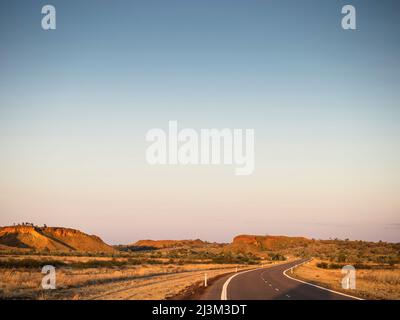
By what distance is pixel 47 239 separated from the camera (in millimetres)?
167625

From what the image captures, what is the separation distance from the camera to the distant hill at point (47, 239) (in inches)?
6275

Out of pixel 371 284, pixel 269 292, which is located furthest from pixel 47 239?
pixel 269 292

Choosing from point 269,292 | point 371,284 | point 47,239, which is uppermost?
point 269,292

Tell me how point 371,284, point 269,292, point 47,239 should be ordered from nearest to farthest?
point 269,292
point 371,284
point 47,239

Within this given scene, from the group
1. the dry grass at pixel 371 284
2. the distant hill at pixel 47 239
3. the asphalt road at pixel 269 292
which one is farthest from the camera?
the distant hill at pixel 47 239

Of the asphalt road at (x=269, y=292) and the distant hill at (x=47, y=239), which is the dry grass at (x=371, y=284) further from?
the distant hill at (x=47, y=239)

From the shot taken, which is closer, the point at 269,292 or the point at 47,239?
the point at 269,292

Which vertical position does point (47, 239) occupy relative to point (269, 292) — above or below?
below

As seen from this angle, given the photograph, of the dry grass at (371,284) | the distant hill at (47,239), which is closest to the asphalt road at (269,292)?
the dry grass at (371,284)

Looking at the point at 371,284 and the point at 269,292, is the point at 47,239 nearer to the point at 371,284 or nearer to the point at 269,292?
the point at 371,284

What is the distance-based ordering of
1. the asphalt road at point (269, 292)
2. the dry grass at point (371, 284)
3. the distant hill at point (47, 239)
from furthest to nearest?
the distant hill at point (47, 239) → the dry grass at point (371, 284) → the asphalt road at point (269, 292)

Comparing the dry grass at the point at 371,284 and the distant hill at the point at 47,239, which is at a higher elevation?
the dry grass at the point at 371,284

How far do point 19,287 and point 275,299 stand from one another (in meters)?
14.6
